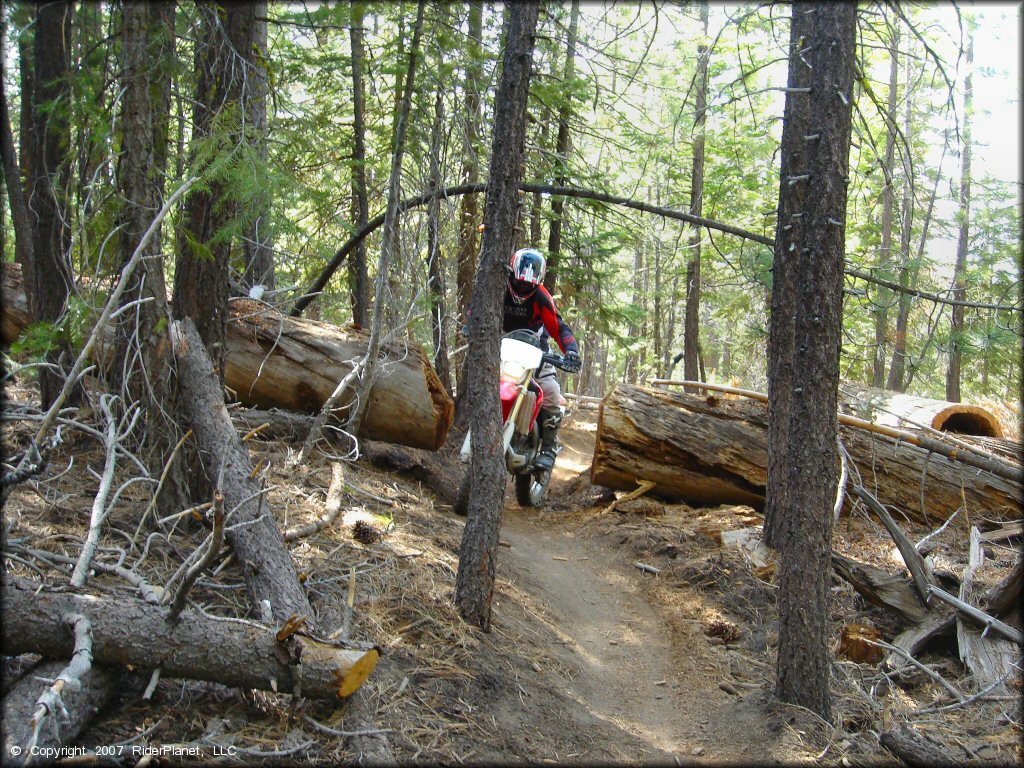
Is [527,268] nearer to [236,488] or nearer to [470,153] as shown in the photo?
[470,153]

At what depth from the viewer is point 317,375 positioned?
7.57 m

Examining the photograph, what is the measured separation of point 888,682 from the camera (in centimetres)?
499

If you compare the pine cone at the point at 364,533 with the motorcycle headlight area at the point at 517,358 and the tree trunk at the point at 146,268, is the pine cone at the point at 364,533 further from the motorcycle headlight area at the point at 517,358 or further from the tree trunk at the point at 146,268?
the motorcycle headlight area at the point at 517,358

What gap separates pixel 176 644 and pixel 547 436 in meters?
6.00

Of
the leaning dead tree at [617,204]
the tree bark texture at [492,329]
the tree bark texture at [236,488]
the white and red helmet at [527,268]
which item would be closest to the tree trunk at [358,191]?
the leaning dead tree at [617,204]

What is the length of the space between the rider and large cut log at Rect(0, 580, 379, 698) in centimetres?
515

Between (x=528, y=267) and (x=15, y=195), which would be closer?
(x=15, y=195)

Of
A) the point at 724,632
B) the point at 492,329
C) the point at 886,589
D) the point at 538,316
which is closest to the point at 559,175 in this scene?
the point at 538,316

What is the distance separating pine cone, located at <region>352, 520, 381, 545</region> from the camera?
5461 millimetres

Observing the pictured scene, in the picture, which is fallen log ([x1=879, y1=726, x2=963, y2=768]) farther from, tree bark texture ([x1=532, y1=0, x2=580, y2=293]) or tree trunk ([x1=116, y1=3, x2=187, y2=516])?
tree bark texture ([x1=532, y1=0, x2=580, y2=293])

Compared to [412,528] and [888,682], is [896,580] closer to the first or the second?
[888,682]

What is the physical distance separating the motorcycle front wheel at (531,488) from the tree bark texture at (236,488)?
481 cm

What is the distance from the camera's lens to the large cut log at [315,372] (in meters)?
7.49

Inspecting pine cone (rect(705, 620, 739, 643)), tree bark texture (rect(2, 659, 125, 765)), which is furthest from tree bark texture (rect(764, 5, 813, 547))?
tree bark texture (rect(2, 659, 125, 765))
